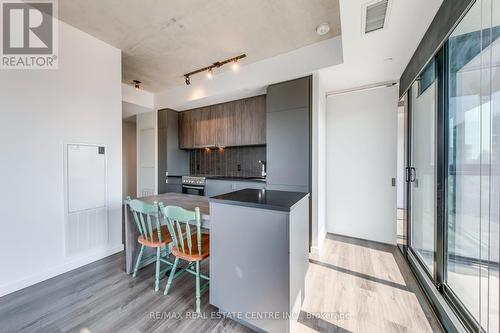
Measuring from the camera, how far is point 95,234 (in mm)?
2607

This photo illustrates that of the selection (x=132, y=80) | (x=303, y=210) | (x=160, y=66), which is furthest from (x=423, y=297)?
(x=132, y=80)

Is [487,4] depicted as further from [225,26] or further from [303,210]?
[225,26]

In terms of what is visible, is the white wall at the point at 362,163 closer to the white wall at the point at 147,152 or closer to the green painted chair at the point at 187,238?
the green painted chair at the point at 187,238

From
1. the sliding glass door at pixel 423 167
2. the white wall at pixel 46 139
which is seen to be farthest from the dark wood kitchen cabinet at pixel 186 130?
the sliding glass door at pixel 423 167

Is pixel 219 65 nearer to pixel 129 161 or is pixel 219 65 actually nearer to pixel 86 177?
pixel 86 177

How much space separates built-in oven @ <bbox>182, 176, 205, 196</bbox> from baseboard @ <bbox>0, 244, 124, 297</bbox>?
1.55m

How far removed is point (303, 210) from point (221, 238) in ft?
2.36

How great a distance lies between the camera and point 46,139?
218 centimetres

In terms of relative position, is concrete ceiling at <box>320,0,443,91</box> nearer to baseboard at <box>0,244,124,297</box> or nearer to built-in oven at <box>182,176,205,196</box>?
built-in oven at <box>182,176,205,196</box>

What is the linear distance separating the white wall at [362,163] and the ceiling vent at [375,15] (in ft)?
4.96

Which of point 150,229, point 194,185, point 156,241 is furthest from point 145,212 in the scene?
point 194,185

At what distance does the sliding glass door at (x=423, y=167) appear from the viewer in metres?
1.95

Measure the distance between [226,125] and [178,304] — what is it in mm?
3027

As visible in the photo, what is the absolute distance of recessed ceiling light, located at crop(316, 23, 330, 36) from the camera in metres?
2.25
